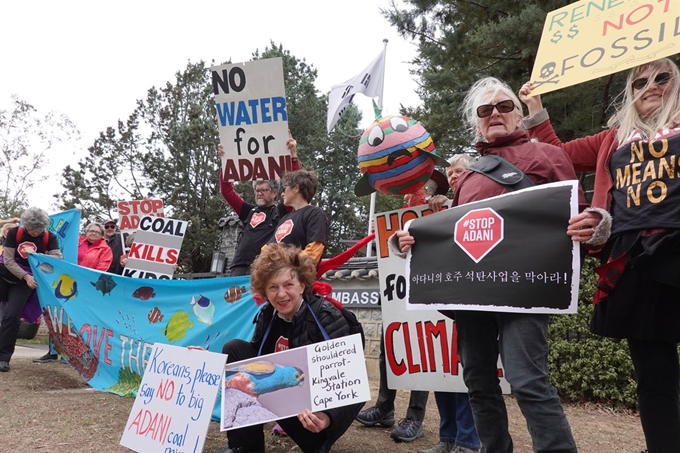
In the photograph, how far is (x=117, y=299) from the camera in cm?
512

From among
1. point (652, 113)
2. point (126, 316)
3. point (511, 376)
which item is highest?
point (652, 113)

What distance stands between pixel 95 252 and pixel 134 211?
149cm

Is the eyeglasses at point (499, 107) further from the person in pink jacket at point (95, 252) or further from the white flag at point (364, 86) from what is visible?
the white flag at point (364, 86)

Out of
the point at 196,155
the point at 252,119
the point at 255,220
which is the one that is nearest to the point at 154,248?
the point at 252,119

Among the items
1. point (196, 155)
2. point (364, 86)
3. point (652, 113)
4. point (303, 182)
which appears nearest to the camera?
point (652, 113)

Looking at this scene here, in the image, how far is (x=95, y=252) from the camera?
304 inches

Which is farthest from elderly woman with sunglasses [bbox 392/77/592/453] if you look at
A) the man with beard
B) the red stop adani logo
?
the man with beard

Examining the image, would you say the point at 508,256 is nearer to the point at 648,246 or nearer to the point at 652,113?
the point at 648,246

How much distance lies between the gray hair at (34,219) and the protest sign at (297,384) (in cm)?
452

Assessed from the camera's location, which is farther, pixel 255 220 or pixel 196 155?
pixel 196 155

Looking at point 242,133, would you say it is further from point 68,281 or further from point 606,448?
point 606,448

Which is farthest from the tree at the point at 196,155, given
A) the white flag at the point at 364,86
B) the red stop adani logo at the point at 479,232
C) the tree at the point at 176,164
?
the red stop adani logo at the point at 479,232

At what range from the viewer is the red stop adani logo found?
2.35 meters

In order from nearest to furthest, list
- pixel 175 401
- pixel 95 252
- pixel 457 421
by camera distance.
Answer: pixel 175 401, pixel 457 421, pixel 95 252
